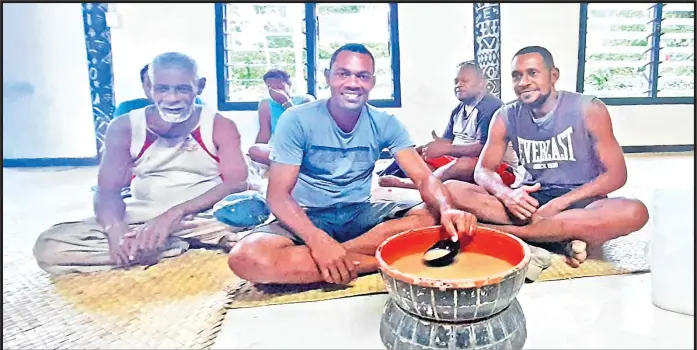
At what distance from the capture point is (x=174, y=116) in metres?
1.93

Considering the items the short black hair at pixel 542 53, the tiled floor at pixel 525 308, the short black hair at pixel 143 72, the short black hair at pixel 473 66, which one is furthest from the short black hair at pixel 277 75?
the short black hair at pixel 542 53

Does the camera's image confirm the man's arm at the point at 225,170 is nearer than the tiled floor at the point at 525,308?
No

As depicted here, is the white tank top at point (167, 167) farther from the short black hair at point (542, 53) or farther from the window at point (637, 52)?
the window at point (637, 52)

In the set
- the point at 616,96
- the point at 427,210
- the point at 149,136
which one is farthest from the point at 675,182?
the point at 149,136

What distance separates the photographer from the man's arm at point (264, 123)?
6.40 feet

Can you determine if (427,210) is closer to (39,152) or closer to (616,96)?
(616,96)

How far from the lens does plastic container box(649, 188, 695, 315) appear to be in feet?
6.00

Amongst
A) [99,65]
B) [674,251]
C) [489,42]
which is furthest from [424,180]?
[99,65]

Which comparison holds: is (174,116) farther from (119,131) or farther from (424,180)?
(424,180)

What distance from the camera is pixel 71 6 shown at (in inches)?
75.8

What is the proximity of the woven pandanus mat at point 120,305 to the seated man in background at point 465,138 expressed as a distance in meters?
0.80

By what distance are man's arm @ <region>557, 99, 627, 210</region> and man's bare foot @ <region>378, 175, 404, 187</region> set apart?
64cm

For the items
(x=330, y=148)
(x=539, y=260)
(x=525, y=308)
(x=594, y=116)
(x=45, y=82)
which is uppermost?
(x=45, y=82)

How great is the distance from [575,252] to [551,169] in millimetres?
355
